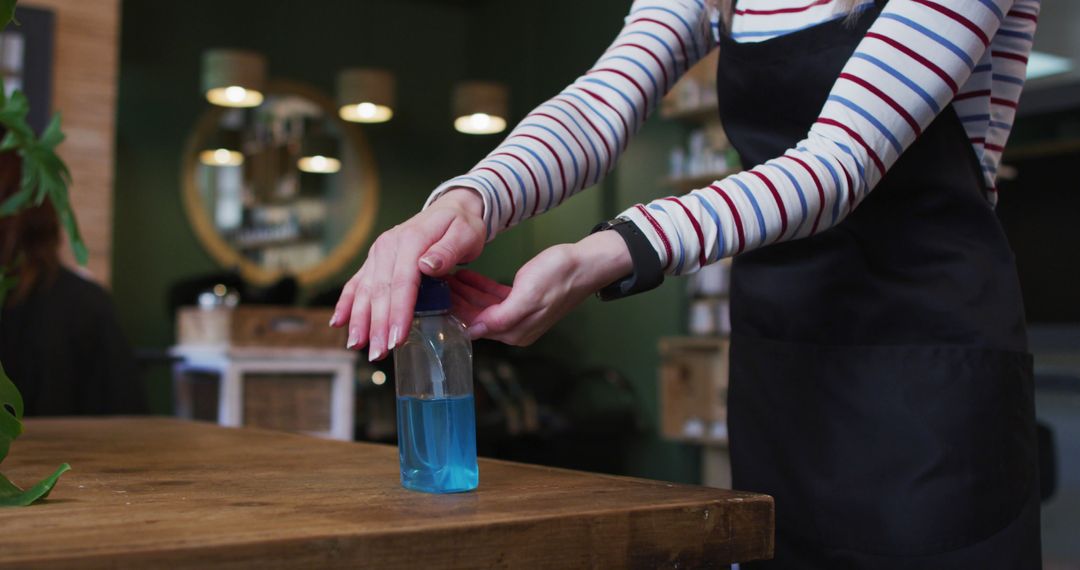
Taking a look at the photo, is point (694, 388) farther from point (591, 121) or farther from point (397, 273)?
point (397, 273)

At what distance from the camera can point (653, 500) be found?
730 millimetres

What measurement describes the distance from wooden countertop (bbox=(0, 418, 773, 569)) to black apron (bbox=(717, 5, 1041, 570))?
0.22 m

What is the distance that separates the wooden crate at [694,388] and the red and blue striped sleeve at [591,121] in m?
3.52

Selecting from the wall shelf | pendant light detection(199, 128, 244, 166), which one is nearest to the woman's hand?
the wall shelf

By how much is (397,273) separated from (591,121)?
0.38m

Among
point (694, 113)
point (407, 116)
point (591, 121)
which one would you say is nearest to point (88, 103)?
point (694, 113)

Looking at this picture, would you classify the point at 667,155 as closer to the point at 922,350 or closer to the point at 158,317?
the point at 158,317

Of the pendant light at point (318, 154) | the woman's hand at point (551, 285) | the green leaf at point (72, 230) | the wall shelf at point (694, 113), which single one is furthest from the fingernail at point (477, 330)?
the pendant light at point (318, 154)

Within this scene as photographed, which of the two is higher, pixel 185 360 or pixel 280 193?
pixel 280 193

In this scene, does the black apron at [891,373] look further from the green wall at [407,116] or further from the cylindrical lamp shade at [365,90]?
the cylindrical lamp shade at [365,90]

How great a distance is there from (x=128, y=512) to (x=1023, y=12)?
84 cm

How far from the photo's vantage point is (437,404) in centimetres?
78

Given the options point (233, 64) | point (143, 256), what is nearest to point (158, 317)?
point (143, 256)

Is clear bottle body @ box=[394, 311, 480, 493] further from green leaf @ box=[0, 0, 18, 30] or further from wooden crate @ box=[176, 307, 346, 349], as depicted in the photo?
wooden crate @ box=[176, 307, 346, 349]
